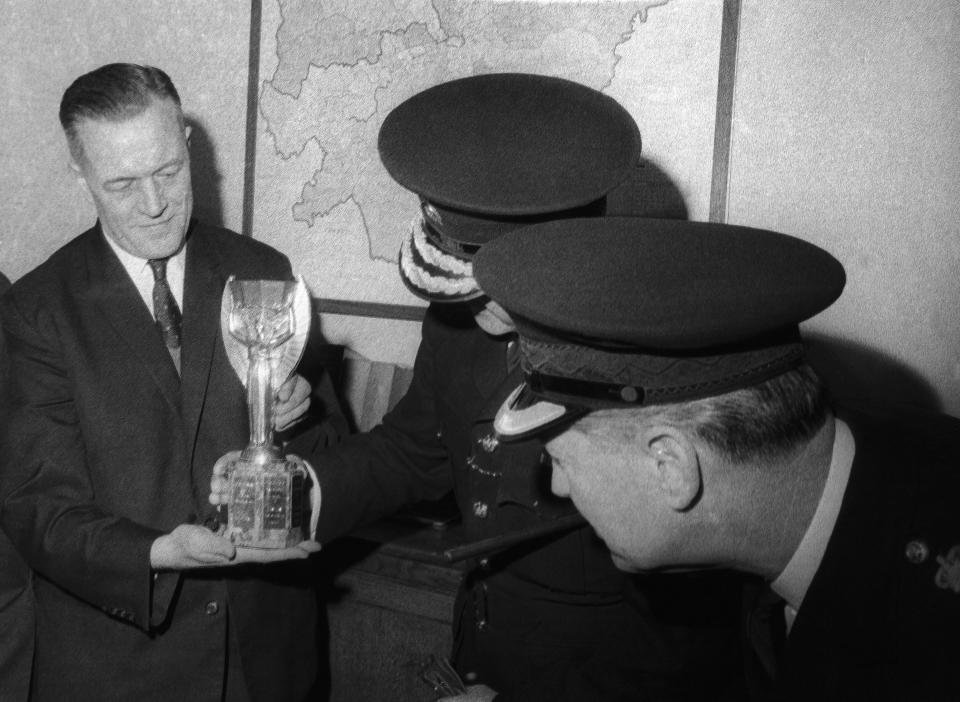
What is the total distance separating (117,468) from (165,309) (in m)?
0.40

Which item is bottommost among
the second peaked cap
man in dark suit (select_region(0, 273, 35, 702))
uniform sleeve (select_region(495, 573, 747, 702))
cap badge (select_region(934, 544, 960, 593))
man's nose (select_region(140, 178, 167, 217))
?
man in dark suit (select_region(0, 273, 35, 702))

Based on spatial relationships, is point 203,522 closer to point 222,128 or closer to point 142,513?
point 142,513

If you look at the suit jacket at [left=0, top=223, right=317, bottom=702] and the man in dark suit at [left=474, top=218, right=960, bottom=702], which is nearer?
the man in dark suit at [left=474, top=218, right=960, bottom=702]

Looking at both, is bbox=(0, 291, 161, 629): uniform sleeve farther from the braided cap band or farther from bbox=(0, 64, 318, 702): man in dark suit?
the braided cap band

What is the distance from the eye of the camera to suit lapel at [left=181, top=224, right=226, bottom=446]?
7.47 feet

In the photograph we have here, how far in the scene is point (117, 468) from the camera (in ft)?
7.32

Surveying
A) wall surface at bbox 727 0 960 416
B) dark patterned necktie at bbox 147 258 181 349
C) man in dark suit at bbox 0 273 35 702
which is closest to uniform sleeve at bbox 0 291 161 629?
dark patterned necktie at bbox 147 258 181 349

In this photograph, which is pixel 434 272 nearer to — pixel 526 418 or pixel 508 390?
pixel 508 390

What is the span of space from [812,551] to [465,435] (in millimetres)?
922

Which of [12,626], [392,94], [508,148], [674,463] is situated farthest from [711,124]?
[12,626]

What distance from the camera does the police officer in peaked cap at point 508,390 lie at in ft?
5.93

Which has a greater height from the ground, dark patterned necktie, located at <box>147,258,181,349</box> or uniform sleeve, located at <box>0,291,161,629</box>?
dark patterned necktie, located at <box>147,258,181,349</box>

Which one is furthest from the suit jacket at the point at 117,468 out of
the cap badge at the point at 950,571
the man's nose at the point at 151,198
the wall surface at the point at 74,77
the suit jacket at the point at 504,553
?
the cap badge at the point at 950,571

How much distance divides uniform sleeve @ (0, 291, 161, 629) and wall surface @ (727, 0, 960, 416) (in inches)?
78.2
